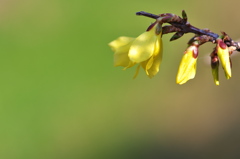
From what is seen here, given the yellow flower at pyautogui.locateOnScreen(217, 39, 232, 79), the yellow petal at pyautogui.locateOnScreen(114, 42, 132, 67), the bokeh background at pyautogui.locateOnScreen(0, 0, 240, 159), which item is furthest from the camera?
the bokeh background at pyautogui.locateOnScreen(0, 0, 240, 159)

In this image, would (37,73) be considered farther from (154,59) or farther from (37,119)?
(154,59)

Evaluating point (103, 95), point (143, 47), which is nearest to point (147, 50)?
point (143, 47)

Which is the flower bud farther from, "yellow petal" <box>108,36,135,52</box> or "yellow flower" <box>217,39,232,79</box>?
"yellow petal" <box>108,36,135,52</box>

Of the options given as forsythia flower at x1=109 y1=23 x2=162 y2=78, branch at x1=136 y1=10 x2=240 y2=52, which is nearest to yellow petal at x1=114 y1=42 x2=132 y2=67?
forsythia flower at x1=109 y1=23 x2=162 y2=78

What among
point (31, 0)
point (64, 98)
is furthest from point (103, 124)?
point (31, 0)

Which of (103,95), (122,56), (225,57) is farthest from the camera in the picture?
(103,95)

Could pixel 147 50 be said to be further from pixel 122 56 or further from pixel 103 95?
pixel 103 95
